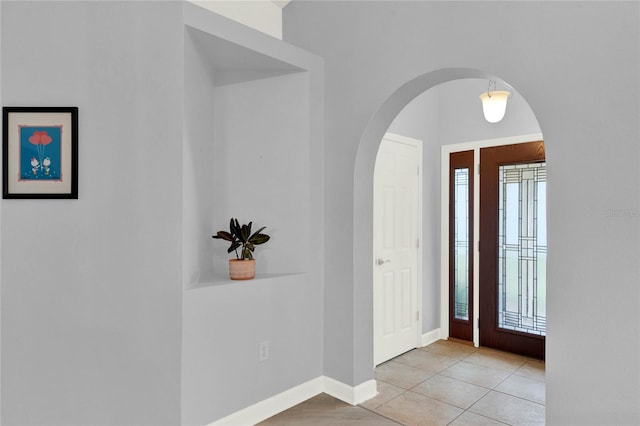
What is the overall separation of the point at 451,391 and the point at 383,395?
1.62 feet

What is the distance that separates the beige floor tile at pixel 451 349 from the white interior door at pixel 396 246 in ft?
0.64

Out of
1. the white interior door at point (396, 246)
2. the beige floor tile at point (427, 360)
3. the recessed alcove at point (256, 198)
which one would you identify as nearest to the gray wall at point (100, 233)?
the recessed alcove at point (256, 198)

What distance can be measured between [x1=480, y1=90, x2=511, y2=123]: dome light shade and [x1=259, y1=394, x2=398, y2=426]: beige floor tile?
233cm

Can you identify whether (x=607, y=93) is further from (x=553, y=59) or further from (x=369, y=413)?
(x=369, y=413)

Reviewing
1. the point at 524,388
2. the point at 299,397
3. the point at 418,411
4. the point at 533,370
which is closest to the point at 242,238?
the point at 299,397

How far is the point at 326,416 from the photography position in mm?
2621

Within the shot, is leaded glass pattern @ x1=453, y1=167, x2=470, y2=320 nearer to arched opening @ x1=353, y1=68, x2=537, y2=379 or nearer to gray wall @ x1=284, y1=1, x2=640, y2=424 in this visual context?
arched opening @ x1=353, y1=68, x2=537, y2=379

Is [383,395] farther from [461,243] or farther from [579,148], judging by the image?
[579,148]

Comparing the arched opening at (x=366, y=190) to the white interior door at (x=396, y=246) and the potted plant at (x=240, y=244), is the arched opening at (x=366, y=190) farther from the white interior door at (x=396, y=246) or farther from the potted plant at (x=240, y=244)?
the potted plant at (x=240, y=244)

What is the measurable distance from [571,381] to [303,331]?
1592 mm

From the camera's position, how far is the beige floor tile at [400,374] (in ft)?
10.2

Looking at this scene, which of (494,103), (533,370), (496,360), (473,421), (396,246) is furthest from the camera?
(396,246)

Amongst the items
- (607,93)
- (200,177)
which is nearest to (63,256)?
(200,177)

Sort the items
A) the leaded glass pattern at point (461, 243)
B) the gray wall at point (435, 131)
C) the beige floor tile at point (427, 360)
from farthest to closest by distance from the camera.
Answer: the leaded glass pattern at point (461, 243)
the gray wall at point (435, 131)
the beige floor tile at point (427, 360)
